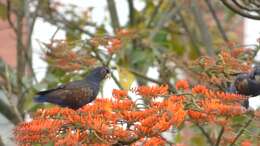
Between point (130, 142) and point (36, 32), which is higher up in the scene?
point (36, 32)

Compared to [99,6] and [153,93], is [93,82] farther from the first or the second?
[99,6]

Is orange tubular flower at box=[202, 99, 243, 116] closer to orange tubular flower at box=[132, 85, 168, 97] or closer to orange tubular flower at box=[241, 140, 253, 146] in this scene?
orange tubular flower at box=[132, 85, 168, 97]

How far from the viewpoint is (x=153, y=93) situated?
249 cm

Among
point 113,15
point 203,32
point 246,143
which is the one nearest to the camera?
point 246,143

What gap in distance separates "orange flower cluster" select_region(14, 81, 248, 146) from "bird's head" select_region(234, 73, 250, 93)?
24cm

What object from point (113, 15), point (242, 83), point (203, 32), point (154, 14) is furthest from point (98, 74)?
point (154, 14)

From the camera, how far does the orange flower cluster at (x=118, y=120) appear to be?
88.5 inches

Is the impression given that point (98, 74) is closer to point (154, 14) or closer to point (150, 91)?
point (150, 91)

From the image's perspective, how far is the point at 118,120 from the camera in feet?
7.68

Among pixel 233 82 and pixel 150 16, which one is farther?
pixel 150 16

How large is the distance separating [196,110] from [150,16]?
403cm

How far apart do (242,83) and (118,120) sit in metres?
0.61

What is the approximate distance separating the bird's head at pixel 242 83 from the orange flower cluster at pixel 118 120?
0.24 metres

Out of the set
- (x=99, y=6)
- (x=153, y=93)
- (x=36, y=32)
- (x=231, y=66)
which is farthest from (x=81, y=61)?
(x=99, y=6)
